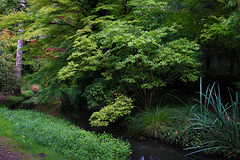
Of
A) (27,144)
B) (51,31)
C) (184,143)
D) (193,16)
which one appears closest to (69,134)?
(27,144)

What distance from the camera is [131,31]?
6910 mm

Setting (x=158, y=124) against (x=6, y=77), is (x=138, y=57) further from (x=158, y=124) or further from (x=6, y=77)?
(x=6, y=77)

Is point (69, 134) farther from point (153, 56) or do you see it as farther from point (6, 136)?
point (153, 56)

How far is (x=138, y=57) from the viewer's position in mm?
6250

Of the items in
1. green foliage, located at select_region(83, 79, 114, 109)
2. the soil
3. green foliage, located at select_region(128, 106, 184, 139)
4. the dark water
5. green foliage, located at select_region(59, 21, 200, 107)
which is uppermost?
green foliage, located at select_region(59, 21, 200, 107)

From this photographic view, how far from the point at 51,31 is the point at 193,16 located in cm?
701

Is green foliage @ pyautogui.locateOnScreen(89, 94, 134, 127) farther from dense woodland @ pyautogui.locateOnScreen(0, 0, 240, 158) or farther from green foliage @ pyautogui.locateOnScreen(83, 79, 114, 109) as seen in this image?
green foliage @ pyautogui.locateOnScreen(83, 79, 114, 109)

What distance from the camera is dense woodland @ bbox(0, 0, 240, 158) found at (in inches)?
230

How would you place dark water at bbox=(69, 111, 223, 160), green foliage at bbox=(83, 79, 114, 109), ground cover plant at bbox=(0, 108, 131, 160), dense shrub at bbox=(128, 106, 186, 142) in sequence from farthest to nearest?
green foliage at bbox=(83, 79, 114, 109), dense shrub at bbox=(128, 106, 186, 142), dark water at bbox=(69, 111, 223, 160), ground cover plant at bbox=(0, 108, 131, 160)

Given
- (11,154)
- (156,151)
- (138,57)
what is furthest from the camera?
(138,57)

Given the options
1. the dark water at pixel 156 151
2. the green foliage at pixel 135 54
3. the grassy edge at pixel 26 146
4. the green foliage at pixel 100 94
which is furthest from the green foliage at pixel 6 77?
the dark water at pixel 156 151

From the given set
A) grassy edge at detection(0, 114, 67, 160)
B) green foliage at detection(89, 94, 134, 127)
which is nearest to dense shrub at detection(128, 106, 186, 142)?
green foliage at detection(89, 94, 134, 127)

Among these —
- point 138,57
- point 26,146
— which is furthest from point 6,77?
point 138,57

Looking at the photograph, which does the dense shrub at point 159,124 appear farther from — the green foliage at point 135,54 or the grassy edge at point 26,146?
the grassy edge at point 26,146
